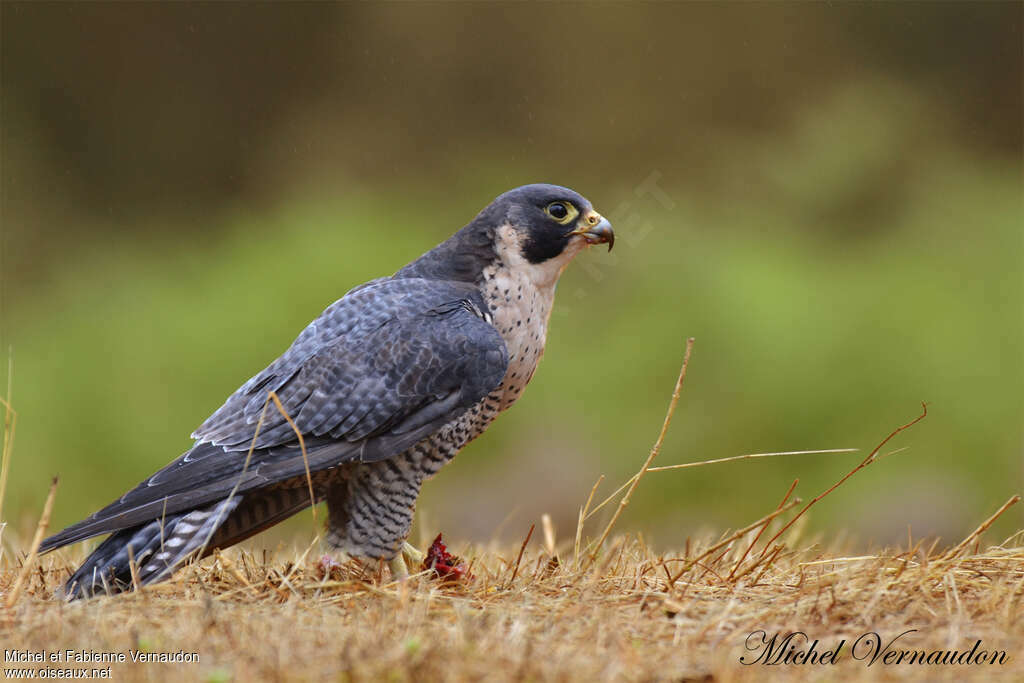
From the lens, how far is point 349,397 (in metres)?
3.38

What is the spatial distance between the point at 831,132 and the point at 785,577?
8.83 meters

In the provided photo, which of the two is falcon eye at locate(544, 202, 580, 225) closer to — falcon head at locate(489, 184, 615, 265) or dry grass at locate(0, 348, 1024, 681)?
falcon head at locate(489, 184, 615, 265)

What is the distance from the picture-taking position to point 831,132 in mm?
11133

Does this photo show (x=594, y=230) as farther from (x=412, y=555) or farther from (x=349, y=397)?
(x=412, y=555)

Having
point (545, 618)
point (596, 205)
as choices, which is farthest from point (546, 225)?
point (596, 205)

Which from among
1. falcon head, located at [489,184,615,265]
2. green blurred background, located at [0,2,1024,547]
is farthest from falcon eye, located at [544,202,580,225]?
green blurred background, located at [0,2,1024,547]

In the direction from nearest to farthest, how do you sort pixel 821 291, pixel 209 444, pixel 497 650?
pixel 497 650, pixel 209 444, pixel 821 291

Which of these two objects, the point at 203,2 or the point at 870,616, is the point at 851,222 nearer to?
the point at 203,2

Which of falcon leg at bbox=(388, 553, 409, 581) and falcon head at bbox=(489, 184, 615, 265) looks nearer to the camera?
falcon leg at bbox=(388, 553, 409, 581)

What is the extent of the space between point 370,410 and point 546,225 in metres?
0.93

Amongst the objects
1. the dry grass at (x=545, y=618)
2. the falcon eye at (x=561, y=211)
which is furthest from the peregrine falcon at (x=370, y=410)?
the dry grass at (x=545, y=618)

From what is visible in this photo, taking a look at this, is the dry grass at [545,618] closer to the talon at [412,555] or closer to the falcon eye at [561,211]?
the talon at [412,555]

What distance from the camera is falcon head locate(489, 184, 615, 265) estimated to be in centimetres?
373

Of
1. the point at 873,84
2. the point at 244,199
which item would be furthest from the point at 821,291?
the point at 244,199
